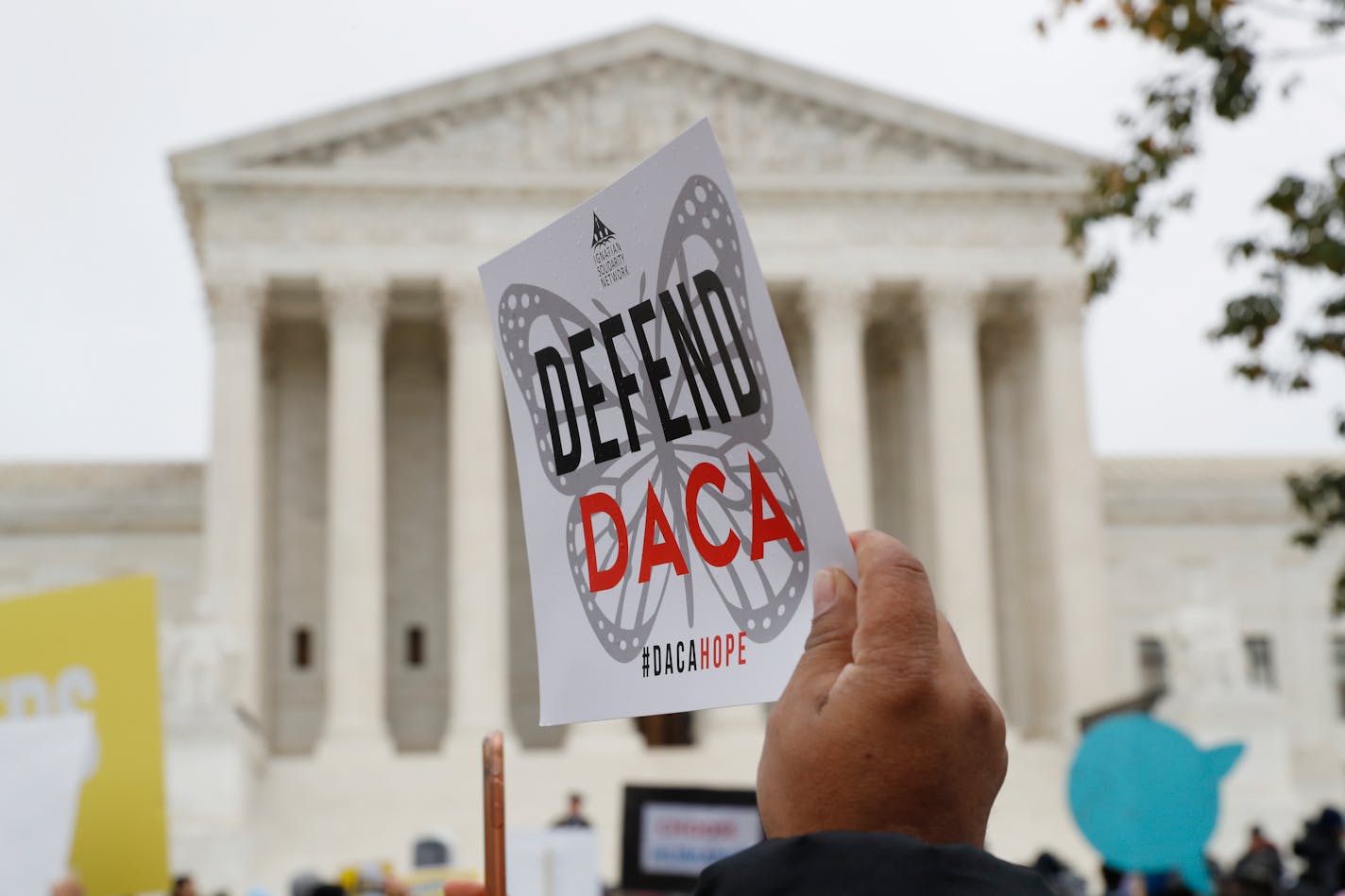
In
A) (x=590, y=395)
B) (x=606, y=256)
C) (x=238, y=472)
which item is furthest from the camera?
(x=238, y=472)

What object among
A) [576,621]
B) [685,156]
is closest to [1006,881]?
[685,156]

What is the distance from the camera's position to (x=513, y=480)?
2335 inches

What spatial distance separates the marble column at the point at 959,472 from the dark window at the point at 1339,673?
47.2ft

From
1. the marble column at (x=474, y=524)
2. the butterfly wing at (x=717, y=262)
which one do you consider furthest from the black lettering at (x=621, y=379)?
the marble column at (x=474, y=524)

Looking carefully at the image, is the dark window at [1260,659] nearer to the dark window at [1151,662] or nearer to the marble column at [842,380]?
the dark window at [1151,662]

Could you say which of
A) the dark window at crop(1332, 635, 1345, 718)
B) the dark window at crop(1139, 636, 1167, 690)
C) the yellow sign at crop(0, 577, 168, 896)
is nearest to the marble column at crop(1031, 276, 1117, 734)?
the dark window at crop(1139, 636, 1167, 690)

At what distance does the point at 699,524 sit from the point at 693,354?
338 mm

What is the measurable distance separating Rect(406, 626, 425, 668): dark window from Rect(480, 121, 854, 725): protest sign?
5316 centimetres

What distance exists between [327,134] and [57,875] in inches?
1876

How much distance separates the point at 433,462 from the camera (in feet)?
188

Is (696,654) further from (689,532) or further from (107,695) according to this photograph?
(107,695)

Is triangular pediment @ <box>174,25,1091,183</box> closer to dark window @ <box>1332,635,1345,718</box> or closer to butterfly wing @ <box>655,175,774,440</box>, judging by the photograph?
dark window @ <box>1332,635,1345,718</box>

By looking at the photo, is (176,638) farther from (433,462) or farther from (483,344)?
(433,462)

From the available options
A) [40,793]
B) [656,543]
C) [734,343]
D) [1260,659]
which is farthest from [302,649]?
[734,343]
